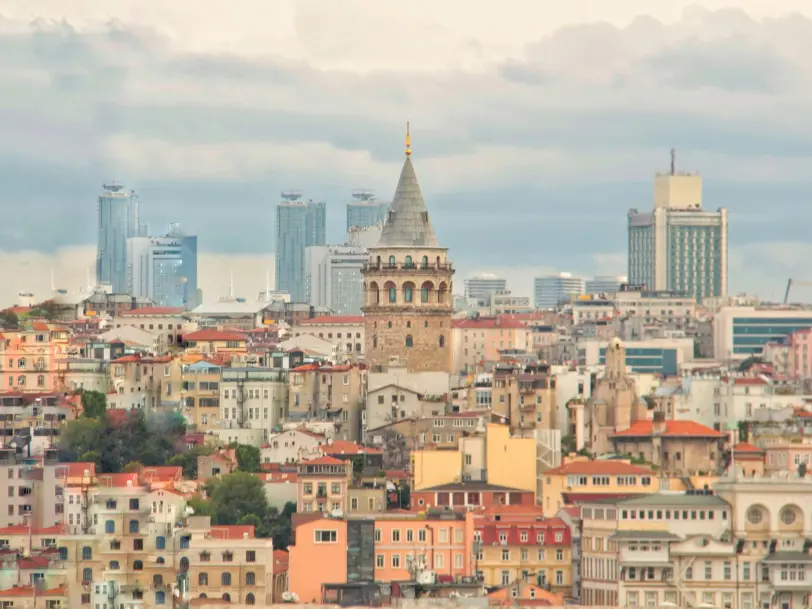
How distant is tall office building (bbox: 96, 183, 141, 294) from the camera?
72875mm

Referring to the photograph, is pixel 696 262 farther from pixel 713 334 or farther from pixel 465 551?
pixel 465 551

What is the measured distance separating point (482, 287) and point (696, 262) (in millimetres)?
15989

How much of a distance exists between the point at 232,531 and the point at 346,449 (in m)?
11.3

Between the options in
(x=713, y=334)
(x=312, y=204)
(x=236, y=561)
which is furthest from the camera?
(x=312, y=204)

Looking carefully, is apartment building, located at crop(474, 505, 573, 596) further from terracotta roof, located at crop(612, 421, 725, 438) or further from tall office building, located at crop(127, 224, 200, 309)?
tall office building, located at crop(127, 224, 200, 309)

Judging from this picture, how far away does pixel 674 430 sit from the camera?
66812 millimetres

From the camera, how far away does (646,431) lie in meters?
67.1

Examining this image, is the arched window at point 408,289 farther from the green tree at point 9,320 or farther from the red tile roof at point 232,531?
the red tile roof at point 232,531

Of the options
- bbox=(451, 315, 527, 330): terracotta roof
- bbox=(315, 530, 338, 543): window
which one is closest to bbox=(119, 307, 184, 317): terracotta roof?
bbox=(451, 315, 527, 330): terracotta roof

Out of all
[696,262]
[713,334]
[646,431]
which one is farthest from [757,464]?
[696,262]

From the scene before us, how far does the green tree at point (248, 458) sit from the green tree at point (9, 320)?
8809 mm

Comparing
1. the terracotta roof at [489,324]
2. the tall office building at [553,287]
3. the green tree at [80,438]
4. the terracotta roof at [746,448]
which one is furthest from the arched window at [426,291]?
the tall office building at [553,287]

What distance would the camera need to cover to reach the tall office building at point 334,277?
141250mm

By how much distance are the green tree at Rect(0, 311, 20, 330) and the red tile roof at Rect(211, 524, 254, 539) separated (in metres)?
21.7
